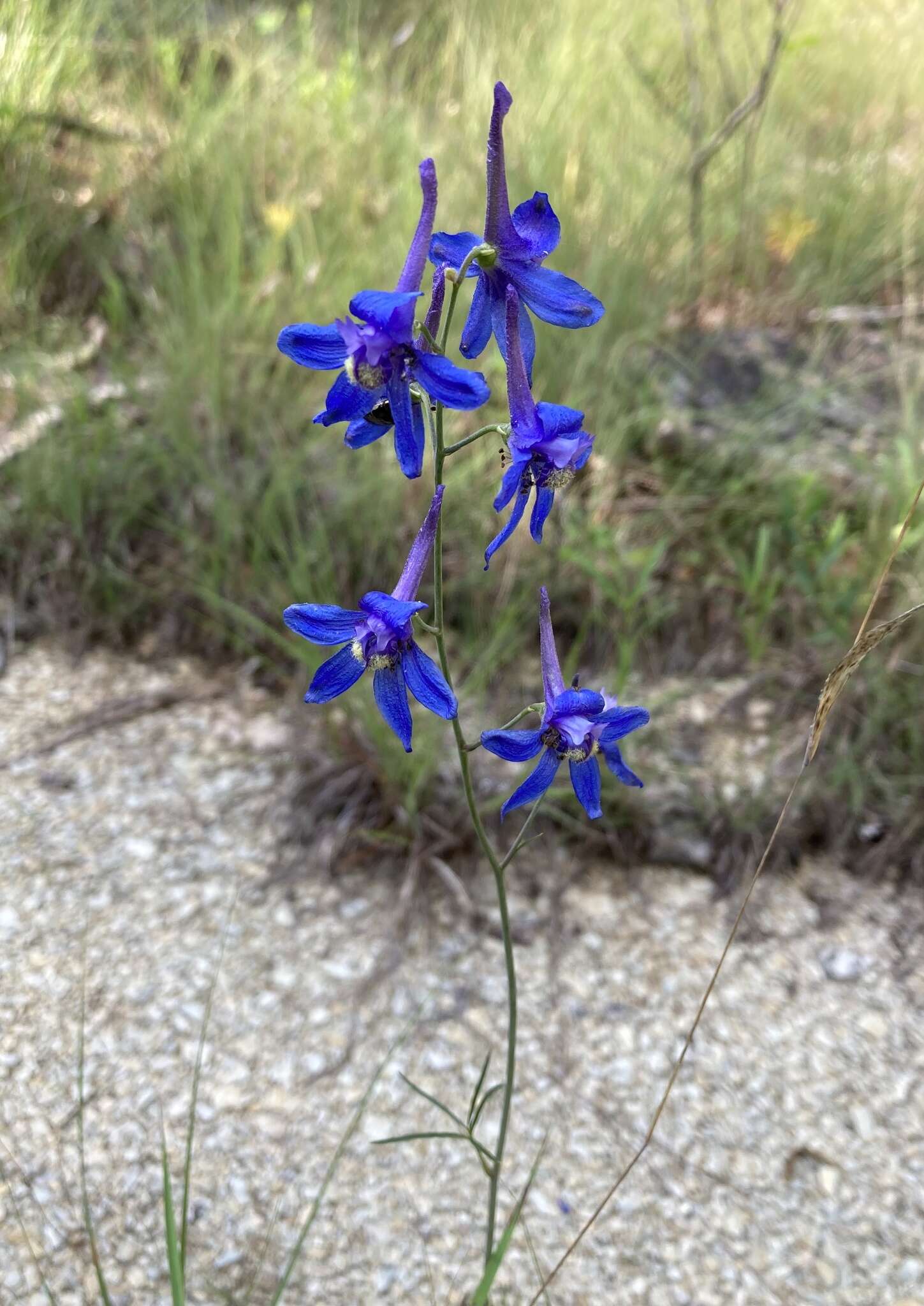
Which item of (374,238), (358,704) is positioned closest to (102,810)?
(358,704)

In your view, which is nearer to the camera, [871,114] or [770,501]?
[770,501]

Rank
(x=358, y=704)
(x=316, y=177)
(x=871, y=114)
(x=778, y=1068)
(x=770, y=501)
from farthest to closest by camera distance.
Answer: (x=871, y=114) < (x=316, y=177) < (x=770, y=501) < (x=358, y=704) < (x=778, y=1068)

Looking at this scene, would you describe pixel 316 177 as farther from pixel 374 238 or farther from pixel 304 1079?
pixel 304 1079

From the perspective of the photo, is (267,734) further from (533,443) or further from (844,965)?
(533,443)

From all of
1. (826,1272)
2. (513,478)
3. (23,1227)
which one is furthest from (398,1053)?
(513,478)

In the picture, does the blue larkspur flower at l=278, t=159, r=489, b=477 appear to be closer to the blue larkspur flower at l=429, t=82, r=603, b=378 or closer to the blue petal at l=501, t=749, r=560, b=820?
the blue larkspur flower at l=429, t=82, r=603, b=378

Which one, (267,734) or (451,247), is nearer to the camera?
(451,247)
